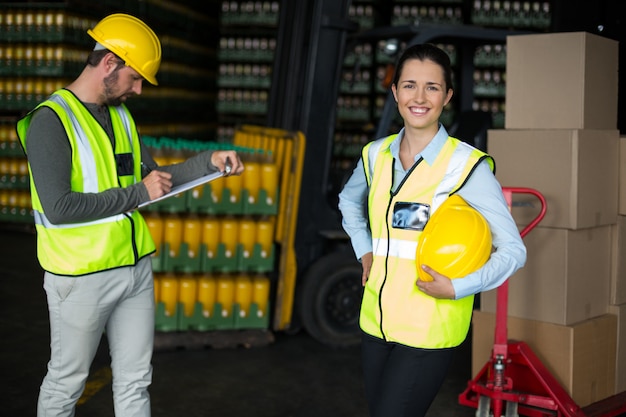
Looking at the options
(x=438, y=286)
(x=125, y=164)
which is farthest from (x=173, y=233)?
(x=438, y=286)

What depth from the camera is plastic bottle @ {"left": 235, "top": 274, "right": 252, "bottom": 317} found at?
6.19m

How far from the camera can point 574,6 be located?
6.05 metres

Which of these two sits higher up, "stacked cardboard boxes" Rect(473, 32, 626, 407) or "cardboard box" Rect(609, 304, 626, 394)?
"stacked cardboard boxes" Rect(473, 32, 626, 407)

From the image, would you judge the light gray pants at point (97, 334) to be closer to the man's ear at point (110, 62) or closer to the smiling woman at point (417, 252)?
the man's ear at point (110, 62)

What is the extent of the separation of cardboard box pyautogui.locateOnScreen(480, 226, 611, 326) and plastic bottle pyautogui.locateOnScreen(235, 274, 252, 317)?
83.1 inches

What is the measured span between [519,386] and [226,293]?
7.83 ft

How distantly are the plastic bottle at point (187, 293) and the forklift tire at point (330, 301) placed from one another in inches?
32.9

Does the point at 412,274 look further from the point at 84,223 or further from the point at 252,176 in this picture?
the point at 252,176

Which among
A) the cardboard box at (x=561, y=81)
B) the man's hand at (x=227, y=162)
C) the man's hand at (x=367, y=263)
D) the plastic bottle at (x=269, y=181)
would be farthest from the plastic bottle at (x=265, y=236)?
the man's hand at (x=367, y=263)

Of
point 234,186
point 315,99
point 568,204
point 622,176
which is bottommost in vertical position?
point 568,204

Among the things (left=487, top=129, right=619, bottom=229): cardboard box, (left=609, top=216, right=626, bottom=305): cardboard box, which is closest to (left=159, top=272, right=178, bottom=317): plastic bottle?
(left=487, top=129, right=619, bottom=229): cardboard box

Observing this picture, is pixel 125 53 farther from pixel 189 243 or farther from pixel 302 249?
pixel 302 249

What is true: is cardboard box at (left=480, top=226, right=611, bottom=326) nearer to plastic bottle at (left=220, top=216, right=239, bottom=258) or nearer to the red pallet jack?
the red pallet jack

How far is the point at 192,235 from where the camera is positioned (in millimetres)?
6039
